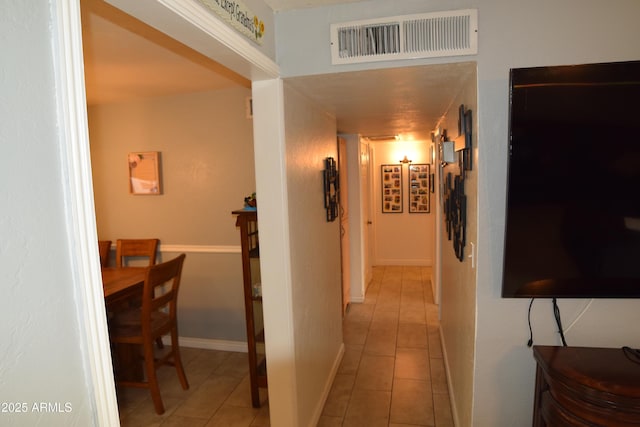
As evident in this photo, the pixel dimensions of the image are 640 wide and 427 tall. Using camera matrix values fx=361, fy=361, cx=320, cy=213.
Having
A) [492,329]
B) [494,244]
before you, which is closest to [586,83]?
[494,244]

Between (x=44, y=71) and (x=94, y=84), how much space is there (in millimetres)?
2645

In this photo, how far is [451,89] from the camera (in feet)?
6.77

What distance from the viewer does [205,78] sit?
2838 mm

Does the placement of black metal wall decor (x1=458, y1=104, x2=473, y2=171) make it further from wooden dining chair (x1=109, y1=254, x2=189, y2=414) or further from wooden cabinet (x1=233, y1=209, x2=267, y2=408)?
wooden dining chair (x1=109, y1=254, x2=189, y2=414)

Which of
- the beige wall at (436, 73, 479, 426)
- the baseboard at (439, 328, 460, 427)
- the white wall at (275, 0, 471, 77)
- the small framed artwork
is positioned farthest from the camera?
the small framed artwork

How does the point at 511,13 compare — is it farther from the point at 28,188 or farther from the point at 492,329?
the point at 28,188

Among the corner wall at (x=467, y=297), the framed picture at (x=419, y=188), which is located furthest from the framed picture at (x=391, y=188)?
the corner wall at (x=467, y=297)

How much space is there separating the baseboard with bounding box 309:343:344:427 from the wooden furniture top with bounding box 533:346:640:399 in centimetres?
150

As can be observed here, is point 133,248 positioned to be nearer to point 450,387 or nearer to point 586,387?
point 450,387

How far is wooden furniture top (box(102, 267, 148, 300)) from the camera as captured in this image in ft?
8.60

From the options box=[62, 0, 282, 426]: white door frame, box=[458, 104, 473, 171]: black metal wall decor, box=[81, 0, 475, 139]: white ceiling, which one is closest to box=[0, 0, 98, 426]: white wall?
box=[62, 0, 282, 426]: white door frame

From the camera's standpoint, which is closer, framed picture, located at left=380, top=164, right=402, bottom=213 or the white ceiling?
the white ceiling

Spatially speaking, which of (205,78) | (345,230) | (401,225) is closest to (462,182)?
(205,78)

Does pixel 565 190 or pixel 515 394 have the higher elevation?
pixel 565 190
